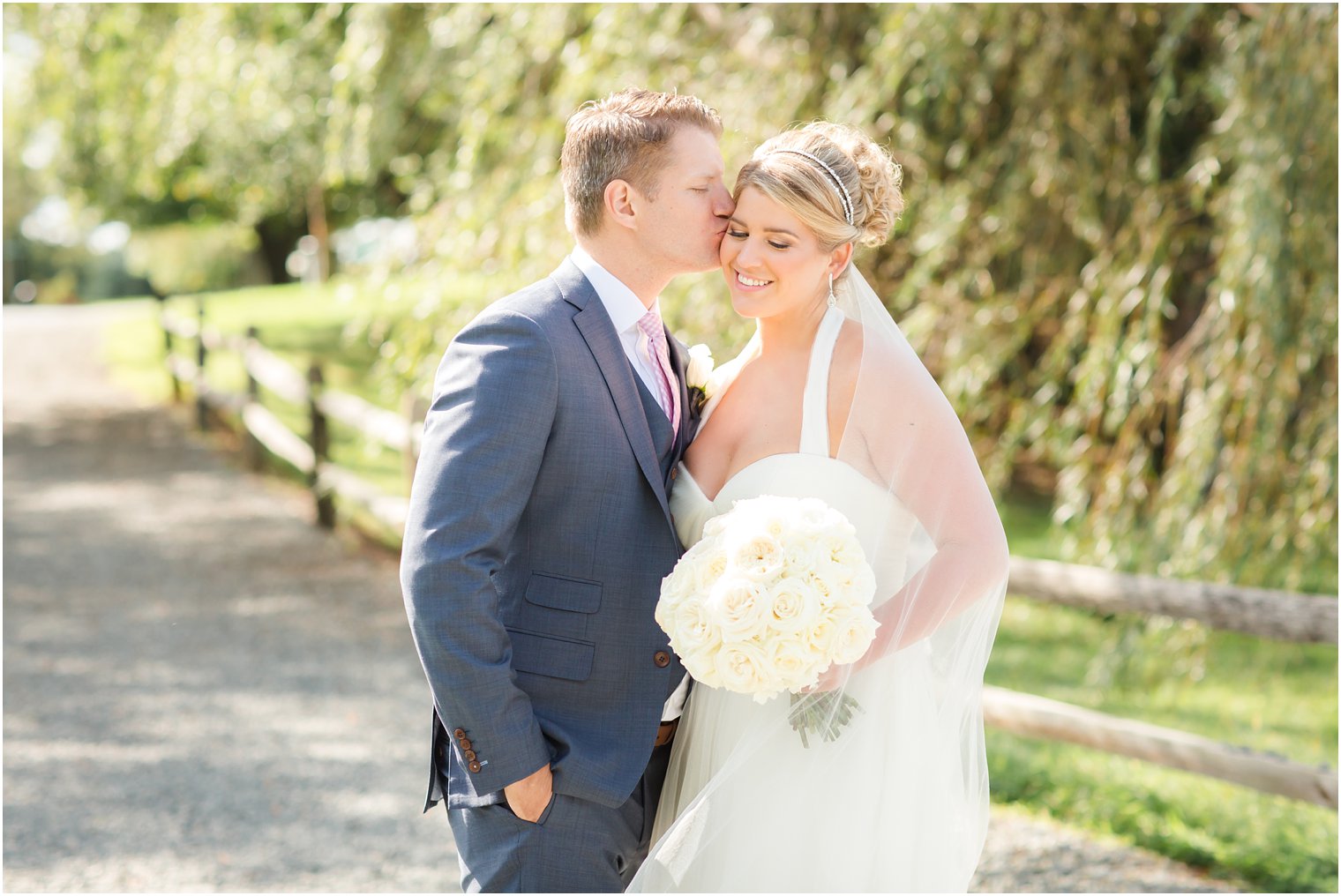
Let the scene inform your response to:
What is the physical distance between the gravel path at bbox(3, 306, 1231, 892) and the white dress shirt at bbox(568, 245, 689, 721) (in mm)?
2274

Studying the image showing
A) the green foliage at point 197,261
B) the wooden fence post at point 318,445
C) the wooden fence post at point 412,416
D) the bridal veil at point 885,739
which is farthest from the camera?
the green foliage at point 197,261

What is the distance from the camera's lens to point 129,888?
387cm

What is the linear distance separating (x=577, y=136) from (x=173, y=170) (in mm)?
14957

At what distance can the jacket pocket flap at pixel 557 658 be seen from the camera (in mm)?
2225

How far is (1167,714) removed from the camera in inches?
243

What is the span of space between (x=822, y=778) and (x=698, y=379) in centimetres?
84

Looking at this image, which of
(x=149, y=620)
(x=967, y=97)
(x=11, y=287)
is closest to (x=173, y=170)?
(x=149, y=620)

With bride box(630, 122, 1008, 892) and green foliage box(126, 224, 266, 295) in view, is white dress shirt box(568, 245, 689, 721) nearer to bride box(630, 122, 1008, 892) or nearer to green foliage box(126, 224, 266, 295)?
bride box(630, 122, 1008, 892)

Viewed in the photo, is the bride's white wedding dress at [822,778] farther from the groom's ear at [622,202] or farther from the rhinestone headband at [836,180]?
the groom's ear at [622,202]

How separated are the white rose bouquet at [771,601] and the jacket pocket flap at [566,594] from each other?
0.16m

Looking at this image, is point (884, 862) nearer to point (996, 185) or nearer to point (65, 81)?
point (996, 185)

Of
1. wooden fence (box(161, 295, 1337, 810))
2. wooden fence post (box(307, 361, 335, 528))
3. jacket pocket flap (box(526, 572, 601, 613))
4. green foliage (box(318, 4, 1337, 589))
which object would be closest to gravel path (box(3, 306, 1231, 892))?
wooden fence post (box(307, 361, 335, 528))

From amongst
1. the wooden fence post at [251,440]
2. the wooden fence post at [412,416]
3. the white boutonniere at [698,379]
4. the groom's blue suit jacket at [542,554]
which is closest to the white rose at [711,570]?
the groom's blue suit jacket at [542,554]

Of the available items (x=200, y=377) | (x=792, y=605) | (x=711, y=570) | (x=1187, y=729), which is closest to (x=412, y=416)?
(x=1187, y=729)
